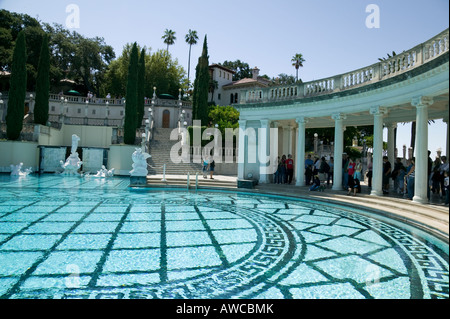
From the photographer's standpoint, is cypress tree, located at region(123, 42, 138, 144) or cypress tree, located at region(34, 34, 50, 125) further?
cypress tree, located at region(34, 34, 50, 125)

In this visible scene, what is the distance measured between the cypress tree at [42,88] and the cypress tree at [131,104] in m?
8.83

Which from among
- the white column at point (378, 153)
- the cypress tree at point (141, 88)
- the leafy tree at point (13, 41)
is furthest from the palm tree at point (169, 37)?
the white column at point (378, 153)

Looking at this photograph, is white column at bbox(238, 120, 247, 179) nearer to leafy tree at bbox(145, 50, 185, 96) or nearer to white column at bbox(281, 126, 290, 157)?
white column at bbox(281, 126, 290, 157)

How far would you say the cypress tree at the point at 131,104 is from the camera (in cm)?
2898

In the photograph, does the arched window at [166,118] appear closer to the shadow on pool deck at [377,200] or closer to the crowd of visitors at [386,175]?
the shadow on pool deck at [377,200]

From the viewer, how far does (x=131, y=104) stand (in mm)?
29953

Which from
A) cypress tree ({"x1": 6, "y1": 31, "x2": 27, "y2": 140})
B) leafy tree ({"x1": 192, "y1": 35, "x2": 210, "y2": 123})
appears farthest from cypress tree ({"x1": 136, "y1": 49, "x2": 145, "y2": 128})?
cypress tree ({"x1": 6, "y1": 31, "x2": 27, "y2": 140})

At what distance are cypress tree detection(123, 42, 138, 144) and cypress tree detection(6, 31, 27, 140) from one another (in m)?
9.12

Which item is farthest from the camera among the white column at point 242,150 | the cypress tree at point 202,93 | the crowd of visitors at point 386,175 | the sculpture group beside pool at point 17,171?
the cypress tree at point 202,93

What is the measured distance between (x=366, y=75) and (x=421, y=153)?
469 cm

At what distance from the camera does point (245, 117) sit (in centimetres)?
1798

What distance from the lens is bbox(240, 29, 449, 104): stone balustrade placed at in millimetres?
9527
